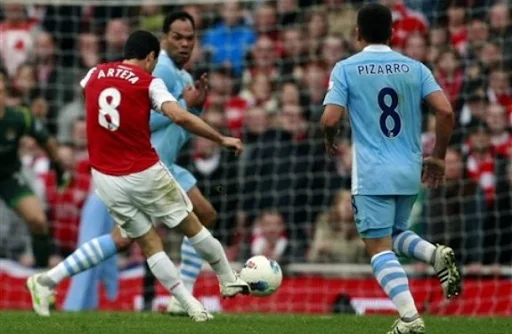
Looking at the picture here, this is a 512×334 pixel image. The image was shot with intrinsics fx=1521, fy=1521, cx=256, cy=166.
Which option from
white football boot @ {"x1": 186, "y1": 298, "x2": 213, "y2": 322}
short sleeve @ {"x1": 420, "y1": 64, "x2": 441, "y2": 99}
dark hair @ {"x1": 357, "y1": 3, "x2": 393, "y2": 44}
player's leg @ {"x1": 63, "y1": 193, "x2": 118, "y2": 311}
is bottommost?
player's leg @ {"x1": 63, "y1": 193, "x2": 118, "y2": 311}

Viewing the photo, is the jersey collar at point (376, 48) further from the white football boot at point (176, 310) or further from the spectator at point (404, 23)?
the spectator at point (404, 23)

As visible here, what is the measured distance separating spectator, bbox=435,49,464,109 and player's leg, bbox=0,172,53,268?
4.47 meters

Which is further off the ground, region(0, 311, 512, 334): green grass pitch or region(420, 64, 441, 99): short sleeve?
region(420, 64, 441, 99): short sleeve

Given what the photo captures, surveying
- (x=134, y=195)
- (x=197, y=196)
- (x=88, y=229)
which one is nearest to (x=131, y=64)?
(x=134, y=195)

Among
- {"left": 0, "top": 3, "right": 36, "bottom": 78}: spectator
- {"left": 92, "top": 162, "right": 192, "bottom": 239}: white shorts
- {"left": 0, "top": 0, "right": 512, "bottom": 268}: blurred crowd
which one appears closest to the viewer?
{"left": 92, "top": 162, "right": 192, "bottom": 239}: white shorts

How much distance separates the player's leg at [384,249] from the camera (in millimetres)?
9398

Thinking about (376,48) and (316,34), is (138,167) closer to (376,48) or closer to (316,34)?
(376,48)

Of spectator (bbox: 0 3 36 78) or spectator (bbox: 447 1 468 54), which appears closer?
spectator (bbox: 447 1 468 54)

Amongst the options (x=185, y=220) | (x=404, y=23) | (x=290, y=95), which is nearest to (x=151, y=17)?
(x=290, y=95)

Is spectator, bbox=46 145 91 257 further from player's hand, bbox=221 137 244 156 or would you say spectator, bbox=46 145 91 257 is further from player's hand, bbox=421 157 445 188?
player's hand, bbox=421 157 445 188

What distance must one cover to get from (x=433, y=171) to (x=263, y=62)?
772cm

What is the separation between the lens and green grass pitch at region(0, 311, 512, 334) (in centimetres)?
988

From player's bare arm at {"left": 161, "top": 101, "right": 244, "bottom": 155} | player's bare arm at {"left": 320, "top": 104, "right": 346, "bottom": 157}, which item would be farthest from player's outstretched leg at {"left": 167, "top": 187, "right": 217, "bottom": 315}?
player's bare arm at {"left": 320, "top": 104, "right": 346, "bottom": 157}

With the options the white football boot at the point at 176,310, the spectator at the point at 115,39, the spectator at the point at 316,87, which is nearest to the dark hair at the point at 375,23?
the white football boot at the point at 176,310
